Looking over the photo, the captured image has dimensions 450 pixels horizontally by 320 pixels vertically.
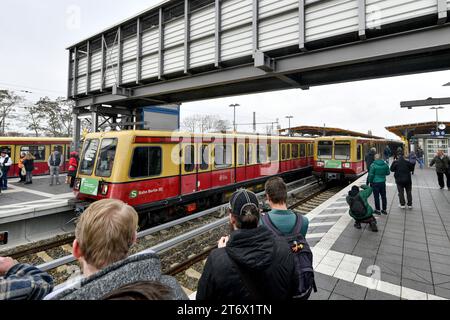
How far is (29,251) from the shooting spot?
609cm

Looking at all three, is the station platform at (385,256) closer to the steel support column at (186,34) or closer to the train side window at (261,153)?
the train side window at (261,153)

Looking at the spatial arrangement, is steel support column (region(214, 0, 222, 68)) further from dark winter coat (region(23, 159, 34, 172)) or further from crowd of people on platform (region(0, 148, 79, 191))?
dark winter coat (region(23, 159, 34, 172))

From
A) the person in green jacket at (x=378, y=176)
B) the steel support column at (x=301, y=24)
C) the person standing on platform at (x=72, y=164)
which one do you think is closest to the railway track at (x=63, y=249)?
the person in green jacket at (x=378, y=176)

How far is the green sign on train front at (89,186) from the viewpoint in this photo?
22.7 ft

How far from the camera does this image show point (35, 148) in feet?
49.3

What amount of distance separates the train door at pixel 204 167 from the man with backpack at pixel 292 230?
6.35 m

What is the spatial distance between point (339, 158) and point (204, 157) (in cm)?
858

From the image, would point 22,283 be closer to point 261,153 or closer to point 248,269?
point 248,269

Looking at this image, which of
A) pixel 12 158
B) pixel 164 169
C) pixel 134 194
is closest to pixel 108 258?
pixel 134 194

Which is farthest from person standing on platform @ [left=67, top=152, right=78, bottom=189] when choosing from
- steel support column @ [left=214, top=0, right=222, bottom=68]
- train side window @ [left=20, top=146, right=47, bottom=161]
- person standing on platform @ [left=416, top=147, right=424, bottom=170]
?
person standing on platform @ [left=416, top=147, right=424, bottom=170]

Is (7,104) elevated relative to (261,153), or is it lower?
elevated

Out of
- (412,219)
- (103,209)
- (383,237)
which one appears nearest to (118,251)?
(103,209)
